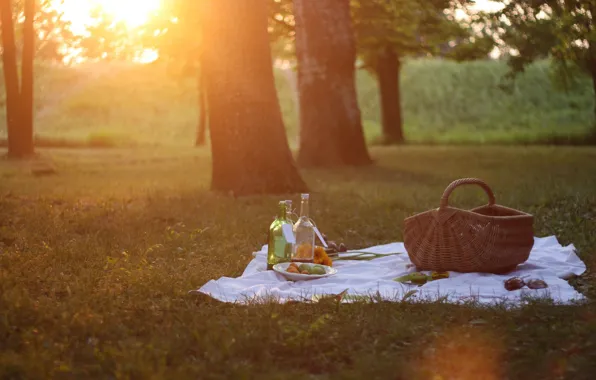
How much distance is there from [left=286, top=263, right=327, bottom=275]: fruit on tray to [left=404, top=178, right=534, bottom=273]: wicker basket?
89 cm

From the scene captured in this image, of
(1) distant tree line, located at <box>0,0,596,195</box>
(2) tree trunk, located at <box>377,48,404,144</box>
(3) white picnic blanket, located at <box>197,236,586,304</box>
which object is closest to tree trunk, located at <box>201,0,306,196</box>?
(1) distant tree line, located at <box>0,0,596,195</box>

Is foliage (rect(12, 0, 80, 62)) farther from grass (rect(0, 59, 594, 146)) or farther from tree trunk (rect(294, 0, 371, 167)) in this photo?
grass (rect(0, 59, 594, 146))

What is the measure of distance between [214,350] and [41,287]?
2.18 m

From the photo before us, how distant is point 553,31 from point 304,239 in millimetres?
→ 7887

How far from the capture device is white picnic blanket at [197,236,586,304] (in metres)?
5.89

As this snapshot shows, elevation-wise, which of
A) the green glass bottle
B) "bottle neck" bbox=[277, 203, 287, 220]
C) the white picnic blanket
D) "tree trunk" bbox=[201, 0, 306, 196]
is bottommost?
the white picnic blanket

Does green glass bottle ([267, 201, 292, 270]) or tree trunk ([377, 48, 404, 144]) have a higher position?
tree trunk ([377, 48, 404, 144])

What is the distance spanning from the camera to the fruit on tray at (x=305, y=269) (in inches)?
268

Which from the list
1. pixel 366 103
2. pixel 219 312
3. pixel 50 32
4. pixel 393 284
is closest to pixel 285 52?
pixel 50 32

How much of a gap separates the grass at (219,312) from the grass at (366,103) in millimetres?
26639

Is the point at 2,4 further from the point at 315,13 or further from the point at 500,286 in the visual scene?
the point at 500,286

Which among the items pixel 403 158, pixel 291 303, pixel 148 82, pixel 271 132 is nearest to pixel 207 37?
pixel 271 132

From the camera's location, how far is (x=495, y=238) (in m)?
6.76

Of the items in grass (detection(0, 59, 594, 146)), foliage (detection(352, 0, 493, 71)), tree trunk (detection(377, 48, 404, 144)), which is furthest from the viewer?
grass (detection(0, 59, 594, 146))
